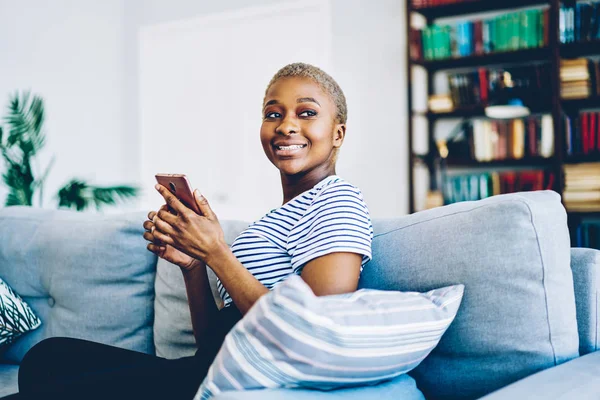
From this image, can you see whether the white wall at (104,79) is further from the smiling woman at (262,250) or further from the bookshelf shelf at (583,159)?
the smiling woman at (262,250)

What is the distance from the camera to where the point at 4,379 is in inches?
60.1

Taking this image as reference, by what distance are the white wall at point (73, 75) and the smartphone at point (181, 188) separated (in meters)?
3.15

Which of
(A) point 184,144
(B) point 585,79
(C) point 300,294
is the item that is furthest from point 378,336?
(A) point 184,144

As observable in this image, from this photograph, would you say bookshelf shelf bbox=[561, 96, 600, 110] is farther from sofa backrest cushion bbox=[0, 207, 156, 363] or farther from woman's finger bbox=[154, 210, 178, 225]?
woman's finger bbox=[154, 210, 178, 225]

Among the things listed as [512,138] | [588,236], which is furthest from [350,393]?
[512,138]

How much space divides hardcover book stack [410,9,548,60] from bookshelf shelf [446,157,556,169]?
69 centimetres

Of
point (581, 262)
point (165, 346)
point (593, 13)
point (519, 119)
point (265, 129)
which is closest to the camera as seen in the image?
point (581, 262)

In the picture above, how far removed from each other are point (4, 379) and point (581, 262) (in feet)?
4.57

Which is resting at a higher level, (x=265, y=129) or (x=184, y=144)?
(x=184, y=144)

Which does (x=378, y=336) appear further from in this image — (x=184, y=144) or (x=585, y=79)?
(x=184, y=144)

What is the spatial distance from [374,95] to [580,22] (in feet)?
4.49

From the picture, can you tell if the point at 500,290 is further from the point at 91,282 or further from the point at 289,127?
the point at 91,282

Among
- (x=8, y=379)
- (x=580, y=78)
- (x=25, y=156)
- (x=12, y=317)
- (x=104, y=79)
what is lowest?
(x=8, y=379)

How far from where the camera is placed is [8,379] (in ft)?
5.02
